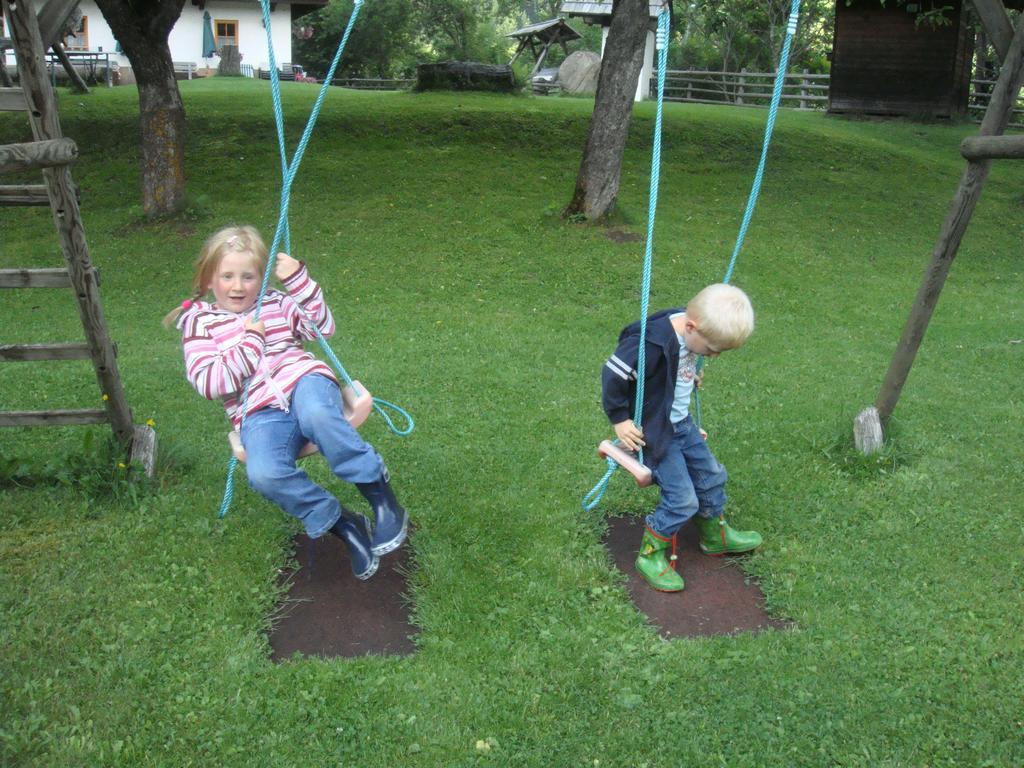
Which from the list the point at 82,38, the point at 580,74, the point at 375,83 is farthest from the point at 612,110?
the point at 82,38

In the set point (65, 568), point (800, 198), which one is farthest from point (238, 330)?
point (800, 198)

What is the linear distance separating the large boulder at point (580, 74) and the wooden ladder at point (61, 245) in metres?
27.4

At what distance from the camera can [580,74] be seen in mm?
30703

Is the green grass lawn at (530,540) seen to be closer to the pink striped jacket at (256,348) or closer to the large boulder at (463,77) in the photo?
the pink striped jacket at (256,348)

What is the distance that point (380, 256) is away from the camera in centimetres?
1049

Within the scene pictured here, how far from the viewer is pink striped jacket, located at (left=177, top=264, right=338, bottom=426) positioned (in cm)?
388

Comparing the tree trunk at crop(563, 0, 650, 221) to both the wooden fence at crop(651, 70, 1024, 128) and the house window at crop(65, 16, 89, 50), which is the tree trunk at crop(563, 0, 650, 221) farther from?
the house window at crop(65, 16, 89, 50)

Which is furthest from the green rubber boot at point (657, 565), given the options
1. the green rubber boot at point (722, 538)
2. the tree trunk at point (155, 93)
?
the tree trunk at point (155, 93)

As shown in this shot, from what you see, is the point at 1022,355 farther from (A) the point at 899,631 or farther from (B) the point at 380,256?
(B) the point at 380,256

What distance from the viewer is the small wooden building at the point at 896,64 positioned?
2277 centimetres

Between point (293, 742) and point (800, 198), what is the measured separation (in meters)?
12.0

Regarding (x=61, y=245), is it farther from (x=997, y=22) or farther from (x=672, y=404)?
(x=997, y=22)

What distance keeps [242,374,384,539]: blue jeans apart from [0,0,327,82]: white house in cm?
3698

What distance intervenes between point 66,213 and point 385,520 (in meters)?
2.24
